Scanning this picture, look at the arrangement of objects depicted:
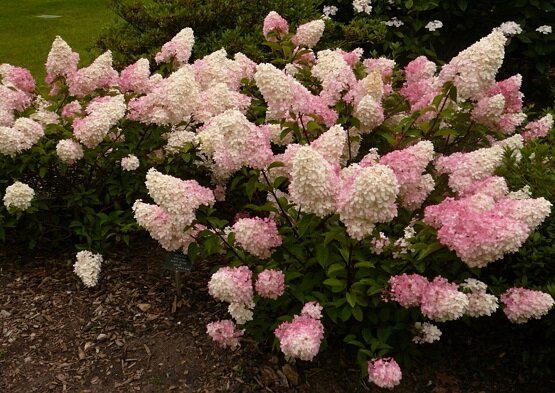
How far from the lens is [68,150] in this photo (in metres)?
3.54

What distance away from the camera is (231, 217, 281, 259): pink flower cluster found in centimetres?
287

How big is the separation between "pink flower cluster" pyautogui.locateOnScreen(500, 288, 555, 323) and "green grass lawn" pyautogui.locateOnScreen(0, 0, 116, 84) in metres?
6.10

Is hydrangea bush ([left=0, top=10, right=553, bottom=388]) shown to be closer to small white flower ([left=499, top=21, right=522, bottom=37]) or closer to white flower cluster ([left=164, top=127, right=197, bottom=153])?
white flower cluster ([left=164, top=127, right=197, bottom=153])

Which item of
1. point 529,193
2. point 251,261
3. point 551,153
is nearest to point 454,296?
point 529,193

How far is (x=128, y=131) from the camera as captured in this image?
3.95 metres

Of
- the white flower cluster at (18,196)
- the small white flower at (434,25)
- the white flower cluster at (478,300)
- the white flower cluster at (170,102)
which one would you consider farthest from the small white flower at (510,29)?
the white flower cluster at (18,196)

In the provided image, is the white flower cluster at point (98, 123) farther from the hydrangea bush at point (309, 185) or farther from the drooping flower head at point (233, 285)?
the drooping flower head at point (233, 285)

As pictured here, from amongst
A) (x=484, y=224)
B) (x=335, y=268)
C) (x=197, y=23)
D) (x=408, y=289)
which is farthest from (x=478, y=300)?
(x=197, y=23)

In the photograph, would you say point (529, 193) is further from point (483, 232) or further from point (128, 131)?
point (128, 131)

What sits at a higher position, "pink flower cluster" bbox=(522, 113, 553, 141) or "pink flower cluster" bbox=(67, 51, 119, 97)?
"pink flower cluster" bbox=(67, 51, 119, 97)

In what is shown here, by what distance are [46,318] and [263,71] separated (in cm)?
191

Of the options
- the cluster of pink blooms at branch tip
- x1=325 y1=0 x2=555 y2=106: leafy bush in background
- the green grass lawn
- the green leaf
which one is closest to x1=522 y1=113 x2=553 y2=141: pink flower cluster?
the cluster of pink blooms at branch tip

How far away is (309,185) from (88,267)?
5.93ft

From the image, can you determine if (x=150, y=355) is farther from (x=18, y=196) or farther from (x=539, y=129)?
(x=539, y=129)
